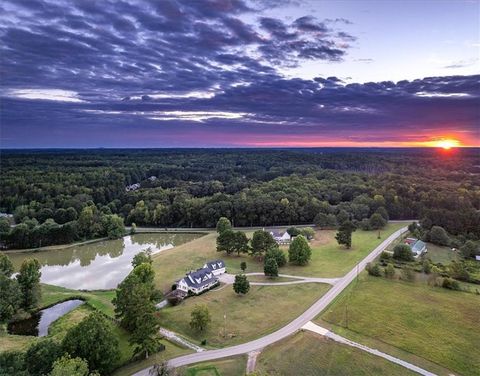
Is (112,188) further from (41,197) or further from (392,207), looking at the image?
(392,207)

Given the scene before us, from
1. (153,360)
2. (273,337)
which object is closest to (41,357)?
(153,360)

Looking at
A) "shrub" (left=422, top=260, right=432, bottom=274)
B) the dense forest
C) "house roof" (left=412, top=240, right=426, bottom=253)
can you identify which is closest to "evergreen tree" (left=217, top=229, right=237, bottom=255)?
the dense forest

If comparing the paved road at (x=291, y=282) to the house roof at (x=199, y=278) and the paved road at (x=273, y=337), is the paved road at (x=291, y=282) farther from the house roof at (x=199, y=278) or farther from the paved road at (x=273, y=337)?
the house roof at (x=199, y=278)

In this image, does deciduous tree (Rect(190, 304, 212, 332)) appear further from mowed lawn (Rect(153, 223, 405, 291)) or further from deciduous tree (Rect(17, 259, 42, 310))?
deciduous tree (Rect(17, 259, 42, 310))

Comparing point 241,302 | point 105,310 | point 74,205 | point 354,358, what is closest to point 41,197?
point 74,205

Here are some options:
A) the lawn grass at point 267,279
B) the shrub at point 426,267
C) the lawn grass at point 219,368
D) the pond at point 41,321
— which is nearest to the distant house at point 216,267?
the lawn grass at point 267,279
